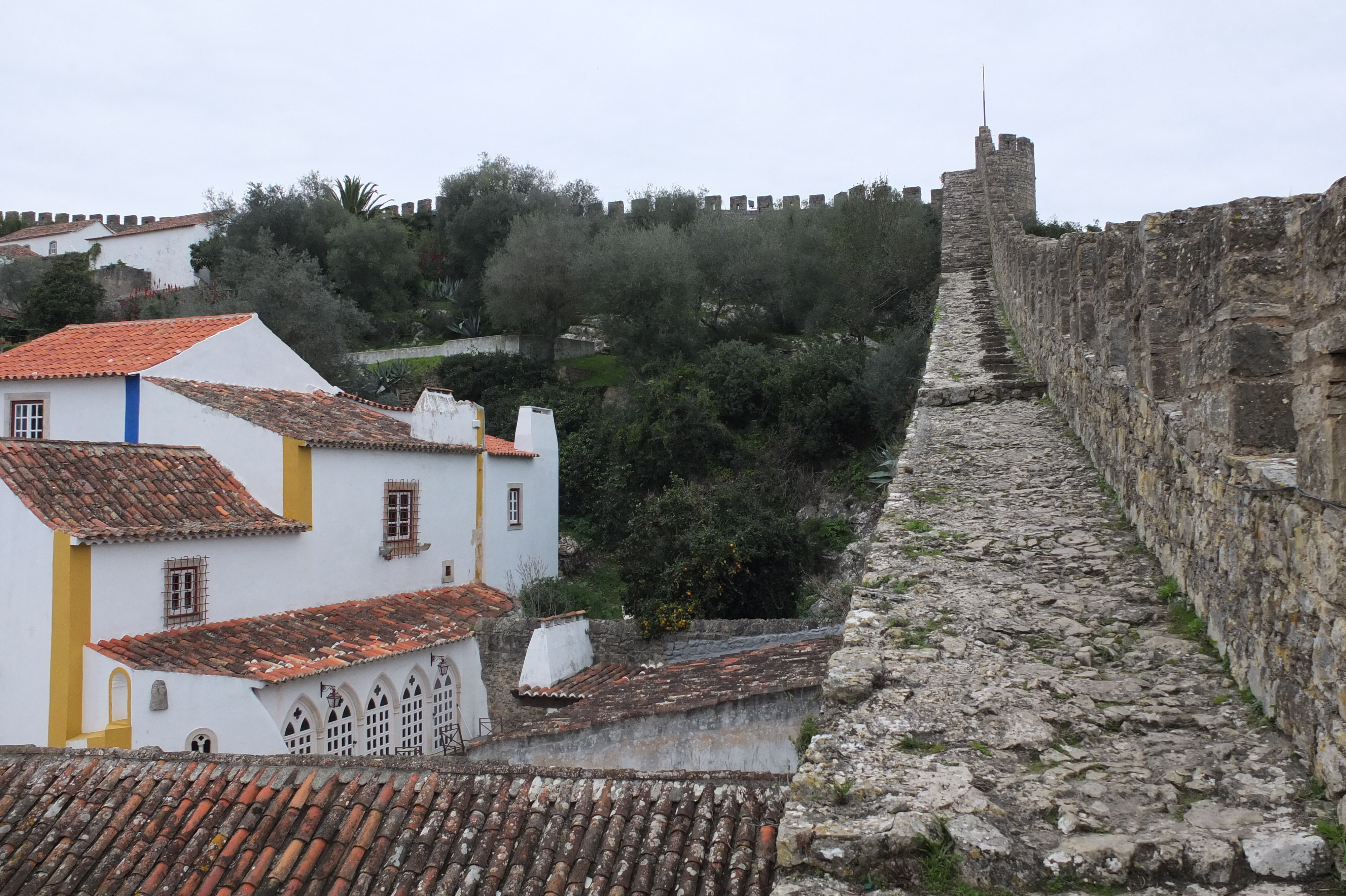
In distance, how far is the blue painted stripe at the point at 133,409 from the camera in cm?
1560

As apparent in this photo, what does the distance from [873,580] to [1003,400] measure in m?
5.74

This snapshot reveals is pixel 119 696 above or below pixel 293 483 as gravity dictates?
below

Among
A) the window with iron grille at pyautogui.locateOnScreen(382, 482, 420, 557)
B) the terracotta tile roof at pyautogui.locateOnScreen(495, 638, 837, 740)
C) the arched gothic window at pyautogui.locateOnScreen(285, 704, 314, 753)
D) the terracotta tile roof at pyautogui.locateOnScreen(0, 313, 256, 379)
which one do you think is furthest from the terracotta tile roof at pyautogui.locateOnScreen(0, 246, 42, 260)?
the terracotta tile roof at pyautogui.locateOnScreen(495, 638, 837, 740)

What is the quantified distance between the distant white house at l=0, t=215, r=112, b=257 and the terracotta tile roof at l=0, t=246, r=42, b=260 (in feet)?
2.28

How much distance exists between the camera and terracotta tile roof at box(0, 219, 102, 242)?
41.1 metres

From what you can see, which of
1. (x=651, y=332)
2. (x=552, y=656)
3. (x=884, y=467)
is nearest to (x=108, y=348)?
(x=552, y=656)

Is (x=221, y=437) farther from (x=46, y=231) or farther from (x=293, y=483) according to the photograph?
(x=46, y=231)

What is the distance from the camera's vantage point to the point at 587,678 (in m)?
12.8

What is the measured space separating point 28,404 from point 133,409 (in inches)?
101

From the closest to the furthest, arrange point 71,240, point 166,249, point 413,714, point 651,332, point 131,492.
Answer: point 131,492, point 413,714, point 651,332, point 166,249, point 71,240

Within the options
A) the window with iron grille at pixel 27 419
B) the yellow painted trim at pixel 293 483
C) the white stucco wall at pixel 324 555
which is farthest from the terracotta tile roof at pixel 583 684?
the window with iron grille at pixel 27 419

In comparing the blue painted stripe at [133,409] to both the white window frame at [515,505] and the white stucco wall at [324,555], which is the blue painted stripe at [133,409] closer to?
the white stucco wall at [324,555]

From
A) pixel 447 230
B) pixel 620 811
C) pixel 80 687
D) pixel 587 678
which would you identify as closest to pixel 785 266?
pixel 447 230

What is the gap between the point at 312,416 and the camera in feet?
55.1
